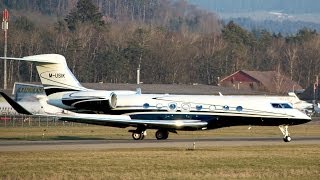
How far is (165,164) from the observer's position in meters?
37.1

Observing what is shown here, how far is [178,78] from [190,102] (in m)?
101

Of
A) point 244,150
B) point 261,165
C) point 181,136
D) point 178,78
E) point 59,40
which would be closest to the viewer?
point 261,165

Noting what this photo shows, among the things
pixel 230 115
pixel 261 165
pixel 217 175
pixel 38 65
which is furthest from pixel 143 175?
pixel 38 65

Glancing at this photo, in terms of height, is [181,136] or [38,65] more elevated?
[38,65]

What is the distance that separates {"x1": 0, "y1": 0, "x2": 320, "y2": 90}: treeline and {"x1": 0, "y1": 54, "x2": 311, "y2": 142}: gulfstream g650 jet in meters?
82.4

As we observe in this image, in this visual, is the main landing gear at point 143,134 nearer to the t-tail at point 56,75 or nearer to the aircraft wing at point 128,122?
the aircraft wing at point 128,122

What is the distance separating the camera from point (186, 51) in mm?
164125

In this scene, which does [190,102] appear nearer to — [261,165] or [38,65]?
[38,65]

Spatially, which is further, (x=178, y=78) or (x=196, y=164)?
(x=178, y=78)

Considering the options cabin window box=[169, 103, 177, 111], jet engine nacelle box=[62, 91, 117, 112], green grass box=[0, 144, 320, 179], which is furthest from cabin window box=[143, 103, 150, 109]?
green grass box=[0, 144, 320, 179]

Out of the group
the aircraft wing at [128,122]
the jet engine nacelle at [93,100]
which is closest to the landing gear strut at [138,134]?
the aircraft wing at [128,122]

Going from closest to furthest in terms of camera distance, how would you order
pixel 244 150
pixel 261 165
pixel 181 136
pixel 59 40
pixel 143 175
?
pixel 143 175, pixel 261 165, pixel 244 150, pixel 181 136, pixel 59 40

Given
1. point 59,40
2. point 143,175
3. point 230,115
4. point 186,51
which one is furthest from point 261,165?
point 186,51

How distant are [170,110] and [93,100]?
4.37 m
